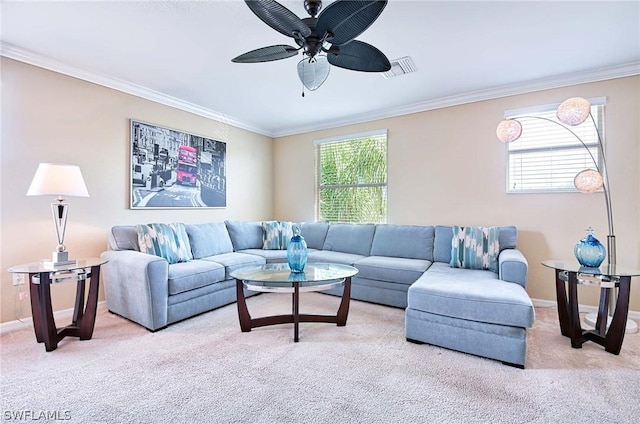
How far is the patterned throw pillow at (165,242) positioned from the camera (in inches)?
120

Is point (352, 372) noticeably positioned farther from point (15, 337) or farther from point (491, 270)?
point (15, 337)

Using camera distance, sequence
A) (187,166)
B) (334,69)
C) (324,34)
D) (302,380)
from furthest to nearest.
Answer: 1. (187,166)
2. (334,69)
3. (302,380)
4. (324,34)

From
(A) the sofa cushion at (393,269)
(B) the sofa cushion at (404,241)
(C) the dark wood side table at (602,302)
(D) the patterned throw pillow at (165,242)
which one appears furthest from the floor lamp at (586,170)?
(D) the patterned throw pillow at (165,242)

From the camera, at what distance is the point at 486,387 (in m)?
1.81

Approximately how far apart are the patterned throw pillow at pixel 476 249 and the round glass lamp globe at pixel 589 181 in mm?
806

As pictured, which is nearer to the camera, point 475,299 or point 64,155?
point 475,299

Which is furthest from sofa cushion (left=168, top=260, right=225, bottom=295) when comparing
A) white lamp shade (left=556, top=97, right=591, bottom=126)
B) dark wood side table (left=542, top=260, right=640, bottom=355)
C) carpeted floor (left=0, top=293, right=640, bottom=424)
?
white lamp shade (left=556, top=97, right=591, bottom=126)

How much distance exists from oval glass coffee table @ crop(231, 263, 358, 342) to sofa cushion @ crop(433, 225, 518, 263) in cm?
133

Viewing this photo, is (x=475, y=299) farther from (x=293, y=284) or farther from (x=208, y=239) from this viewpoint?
(x=208, y=239)

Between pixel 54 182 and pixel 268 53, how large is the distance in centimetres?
192

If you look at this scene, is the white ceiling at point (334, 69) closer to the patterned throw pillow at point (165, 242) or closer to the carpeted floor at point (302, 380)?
the patterned throw pillow at point (165, 242)

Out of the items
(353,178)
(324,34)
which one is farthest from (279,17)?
(353,178)

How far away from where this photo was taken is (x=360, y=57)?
196 centimetres

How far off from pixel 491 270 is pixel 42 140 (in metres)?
4.42
